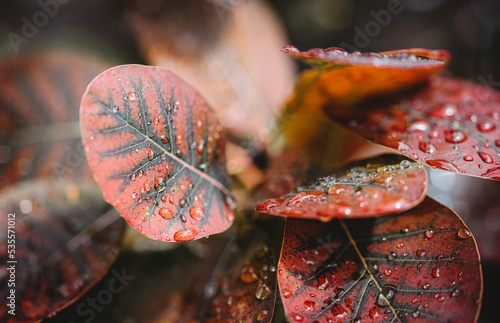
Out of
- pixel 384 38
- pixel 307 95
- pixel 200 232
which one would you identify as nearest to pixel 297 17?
pixel 384 38

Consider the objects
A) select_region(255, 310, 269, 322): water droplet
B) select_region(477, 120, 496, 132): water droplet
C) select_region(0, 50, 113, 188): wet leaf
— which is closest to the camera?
select_region(255, 310, 269, 322): water droplet

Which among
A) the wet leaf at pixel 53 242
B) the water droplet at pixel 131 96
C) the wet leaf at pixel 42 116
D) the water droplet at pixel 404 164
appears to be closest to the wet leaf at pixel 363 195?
the water droplet at pixel 404 164

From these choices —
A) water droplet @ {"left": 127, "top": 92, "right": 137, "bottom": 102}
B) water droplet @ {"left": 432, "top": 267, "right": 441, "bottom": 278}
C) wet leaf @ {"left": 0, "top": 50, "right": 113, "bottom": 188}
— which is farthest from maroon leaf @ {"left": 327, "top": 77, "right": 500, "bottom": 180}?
wet leaf @ {"left": 0, "top": 50, "right": 113, "bottom": 188}

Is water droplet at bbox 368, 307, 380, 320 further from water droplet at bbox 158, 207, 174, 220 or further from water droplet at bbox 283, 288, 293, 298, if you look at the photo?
water droplet at bbox 158, 207, 174, 220

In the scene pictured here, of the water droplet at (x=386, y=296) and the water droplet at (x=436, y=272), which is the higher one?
the water droplet at (x=436, y=272)

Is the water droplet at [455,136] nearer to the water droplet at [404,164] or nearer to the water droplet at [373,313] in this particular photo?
the water droplet at [404,164]

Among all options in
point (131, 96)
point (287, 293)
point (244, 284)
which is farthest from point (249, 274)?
point (131, 96)

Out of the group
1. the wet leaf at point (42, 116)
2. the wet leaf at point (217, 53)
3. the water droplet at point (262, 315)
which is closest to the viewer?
the water droplet at point (262, 315)

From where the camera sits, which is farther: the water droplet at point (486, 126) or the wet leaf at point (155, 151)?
the water droplet at point (486, 126)
